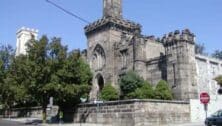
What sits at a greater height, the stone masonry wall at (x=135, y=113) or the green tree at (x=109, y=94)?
the green tree at (x=109, y=94)

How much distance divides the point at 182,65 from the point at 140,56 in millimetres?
7475

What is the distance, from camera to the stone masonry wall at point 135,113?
2856cm

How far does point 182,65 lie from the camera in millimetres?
37438

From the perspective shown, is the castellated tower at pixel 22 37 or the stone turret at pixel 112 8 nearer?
the stone turret at pixel 112 8

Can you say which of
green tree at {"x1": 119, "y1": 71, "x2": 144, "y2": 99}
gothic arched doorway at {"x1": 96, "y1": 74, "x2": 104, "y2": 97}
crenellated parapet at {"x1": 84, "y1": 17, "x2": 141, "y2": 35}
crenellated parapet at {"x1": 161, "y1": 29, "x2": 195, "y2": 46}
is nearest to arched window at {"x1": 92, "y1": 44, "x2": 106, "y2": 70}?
gothic arched doorway at {"x1": 96, "y1": 74, "x2": 104, "y2": 97}

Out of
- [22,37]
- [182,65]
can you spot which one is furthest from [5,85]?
[22,37]

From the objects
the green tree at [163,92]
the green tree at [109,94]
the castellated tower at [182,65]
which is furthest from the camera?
the green tree at [109,94]

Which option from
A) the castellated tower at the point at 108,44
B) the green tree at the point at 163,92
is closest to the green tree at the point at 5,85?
the castellated tower at the point at 108,44

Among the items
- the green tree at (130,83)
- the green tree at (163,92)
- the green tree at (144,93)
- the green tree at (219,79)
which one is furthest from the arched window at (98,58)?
the green tree at (219,79)

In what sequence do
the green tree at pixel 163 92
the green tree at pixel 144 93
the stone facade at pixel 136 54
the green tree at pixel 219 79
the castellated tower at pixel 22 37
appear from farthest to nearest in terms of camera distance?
the castellated tower at pixel 22 37 → the green tree at pixel 219 79 → the stone facade at pixel 136 54 → the green tree at pixel 163 92 → the green tree at pixel 144 93

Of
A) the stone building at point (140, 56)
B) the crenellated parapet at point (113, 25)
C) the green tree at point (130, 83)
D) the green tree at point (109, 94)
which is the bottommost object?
the green tree at point (109, 94)

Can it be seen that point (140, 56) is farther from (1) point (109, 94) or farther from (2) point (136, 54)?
(1) point (109, 94)

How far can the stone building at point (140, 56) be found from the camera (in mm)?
37625

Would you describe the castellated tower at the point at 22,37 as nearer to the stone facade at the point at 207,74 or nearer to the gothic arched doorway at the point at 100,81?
the gothic arched doorway at the point at 100,81
